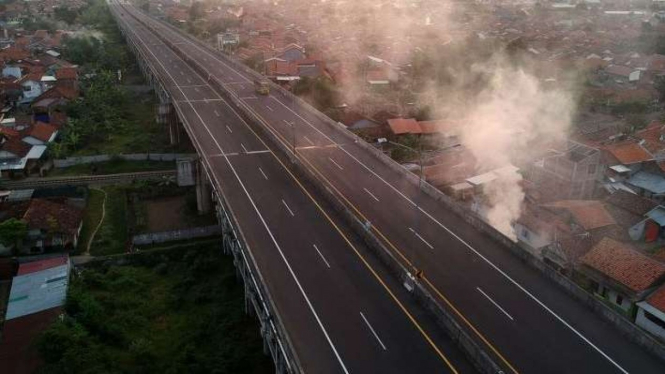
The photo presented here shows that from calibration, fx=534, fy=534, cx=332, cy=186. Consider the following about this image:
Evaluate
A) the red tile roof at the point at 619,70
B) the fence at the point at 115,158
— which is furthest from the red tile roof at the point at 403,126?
the red tile roof at the point at 619,70

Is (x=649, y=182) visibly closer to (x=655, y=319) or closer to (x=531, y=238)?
(x=531, y=238)

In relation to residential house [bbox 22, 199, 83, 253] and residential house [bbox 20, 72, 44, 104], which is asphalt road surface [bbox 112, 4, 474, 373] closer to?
residential house [bbox 22, 199, 83, 253]

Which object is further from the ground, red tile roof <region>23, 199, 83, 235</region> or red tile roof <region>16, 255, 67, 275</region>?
red tile roof <region>23, 199, 83, 235</region>

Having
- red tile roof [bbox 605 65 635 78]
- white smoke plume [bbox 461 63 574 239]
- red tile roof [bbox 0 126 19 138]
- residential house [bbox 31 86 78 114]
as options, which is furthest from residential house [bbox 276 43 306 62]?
red tile roof [bbox 605 65 635 78]

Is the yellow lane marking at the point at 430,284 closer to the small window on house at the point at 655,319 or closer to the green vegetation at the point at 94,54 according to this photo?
the small window on house at the point at 655,319

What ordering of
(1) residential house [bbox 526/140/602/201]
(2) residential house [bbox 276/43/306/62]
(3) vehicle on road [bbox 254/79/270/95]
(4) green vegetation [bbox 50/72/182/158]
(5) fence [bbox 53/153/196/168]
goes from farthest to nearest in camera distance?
1. (2) residential house [bbox 276/43/306/62]
2. (3) vehicle on road [bbox 254/79/270/95]
3. (4) green vegetation [bbox 50/72/182/158]
4. (5) fence [bbox 53/153/196/168]
5. (1) residential house [bbox 526/140/602/201]

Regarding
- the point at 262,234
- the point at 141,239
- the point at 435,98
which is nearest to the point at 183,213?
the point at 141,239
